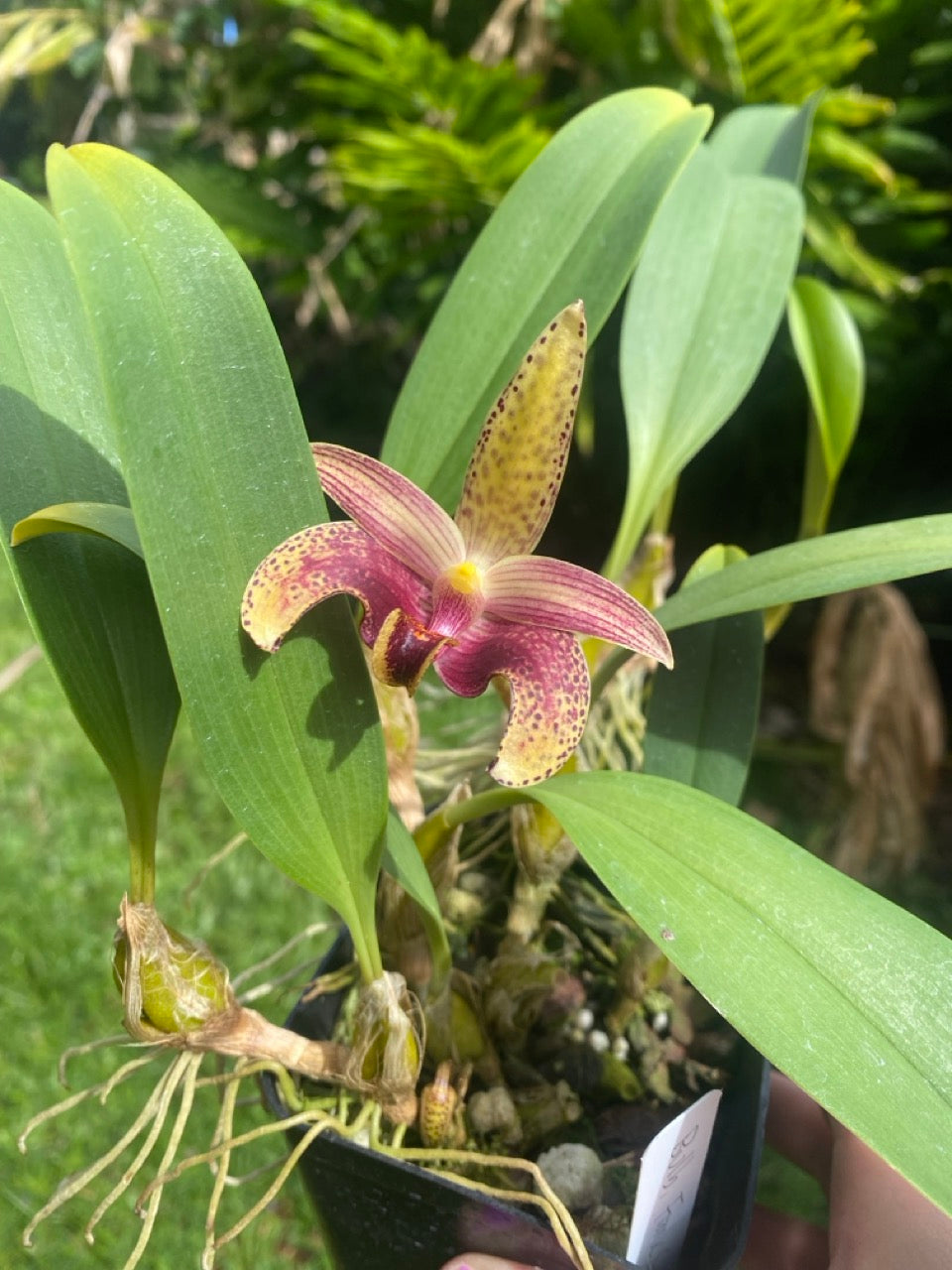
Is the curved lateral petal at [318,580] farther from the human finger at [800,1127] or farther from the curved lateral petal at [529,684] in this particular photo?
the human finger at [800,1127]

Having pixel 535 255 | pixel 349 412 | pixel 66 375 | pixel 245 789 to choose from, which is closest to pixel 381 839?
pixel 245 789

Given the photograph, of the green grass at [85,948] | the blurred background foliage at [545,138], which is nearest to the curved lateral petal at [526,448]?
the green grass at [85,948]

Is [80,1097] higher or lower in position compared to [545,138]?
lower

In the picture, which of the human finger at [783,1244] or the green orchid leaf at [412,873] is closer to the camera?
the green orchid leaf at [412,873]

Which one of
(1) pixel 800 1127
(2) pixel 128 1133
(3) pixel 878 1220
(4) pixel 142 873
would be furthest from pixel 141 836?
(1) pixel 800 1127

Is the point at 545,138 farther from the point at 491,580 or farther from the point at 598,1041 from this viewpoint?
the point at 598,1041
